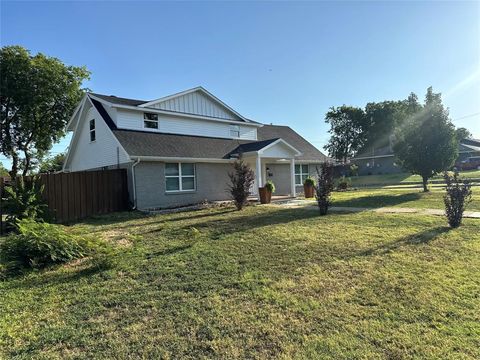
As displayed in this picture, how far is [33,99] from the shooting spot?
85.0 feet

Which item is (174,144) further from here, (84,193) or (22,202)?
(22,202)

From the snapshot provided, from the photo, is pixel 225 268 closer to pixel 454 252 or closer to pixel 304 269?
pixel 304 269

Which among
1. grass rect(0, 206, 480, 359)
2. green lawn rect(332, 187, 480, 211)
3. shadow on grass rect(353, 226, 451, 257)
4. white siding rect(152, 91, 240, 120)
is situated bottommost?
grass rect(0, 206, 480, 359)

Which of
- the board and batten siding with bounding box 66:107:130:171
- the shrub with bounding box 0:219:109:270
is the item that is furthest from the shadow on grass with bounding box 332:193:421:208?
the shrub with bounding box 0:219:109:270

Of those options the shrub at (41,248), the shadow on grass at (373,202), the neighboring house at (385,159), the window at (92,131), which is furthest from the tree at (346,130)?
the shrub at (41,248)

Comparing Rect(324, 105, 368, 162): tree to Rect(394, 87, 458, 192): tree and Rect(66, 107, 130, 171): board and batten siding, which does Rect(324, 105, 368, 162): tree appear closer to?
Rect(394, 87, 458, 192): tree

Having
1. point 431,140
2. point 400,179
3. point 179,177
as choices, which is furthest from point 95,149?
point 400,179

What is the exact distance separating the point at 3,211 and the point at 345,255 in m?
9.51

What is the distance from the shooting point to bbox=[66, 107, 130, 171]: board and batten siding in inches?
607

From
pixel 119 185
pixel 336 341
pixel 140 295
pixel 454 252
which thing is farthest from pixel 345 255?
pixel 119 185

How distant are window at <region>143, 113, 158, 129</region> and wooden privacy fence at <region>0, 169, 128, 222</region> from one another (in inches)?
133

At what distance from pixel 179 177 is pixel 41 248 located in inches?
394

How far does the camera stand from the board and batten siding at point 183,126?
16.0 meters

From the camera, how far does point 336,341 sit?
10.8 ft
